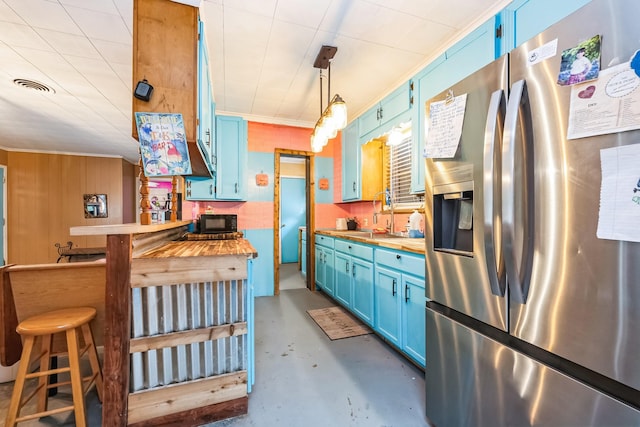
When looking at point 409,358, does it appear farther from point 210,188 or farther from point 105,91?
point 105,91

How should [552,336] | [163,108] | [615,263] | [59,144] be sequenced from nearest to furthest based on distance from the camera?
[615,263]
[552,336]
[163,108]
[59,144]

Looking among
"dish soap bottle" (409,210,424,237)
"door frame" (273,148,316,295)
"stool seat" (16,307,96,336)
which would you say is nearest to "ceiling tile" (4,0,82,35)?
"stool seat" (16,307,96,336)

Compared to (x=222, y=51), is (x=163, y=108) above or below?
below

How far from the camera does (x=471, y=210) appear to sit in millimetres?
1232

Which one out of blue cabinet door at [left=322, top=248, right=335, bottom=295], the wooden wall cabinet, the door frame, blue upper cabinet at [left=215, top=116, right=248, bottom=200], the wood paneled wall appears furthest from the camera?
the wood paneled wall

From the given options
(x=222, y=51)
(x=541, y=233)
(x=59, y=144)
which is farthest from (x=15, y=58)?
(x=541, y=233)

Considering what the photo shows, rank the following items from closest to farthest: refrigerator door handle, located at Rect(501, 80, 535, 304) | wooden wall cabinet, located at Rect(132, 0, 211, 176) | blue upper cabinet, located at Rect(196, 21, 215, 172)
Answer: refrigerator door handle, located at Rect(501, 80, 535, 304), wooden wall cabinet, located at Rect(132, 0, 211, 176), blue upper cabinet, located at Rect(196, 21, 215, 172)

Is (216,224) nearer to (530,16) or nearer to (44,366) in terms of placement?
(44,366)

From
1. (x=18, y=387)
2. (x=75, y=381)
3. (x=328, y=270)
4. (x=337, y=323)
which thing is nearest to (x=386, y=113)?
(x=328, y=270)

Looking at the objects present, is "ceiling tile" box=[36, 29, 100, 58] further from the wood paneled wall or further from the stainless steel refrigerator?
the wood paneled wall

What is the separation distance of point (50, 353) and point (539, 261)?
2.36 meters

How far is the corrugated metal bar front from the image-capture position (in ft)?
4.56

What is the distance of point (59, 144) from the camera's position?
502 centimetres

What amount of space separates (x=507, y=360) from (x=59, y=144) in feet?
23.3
